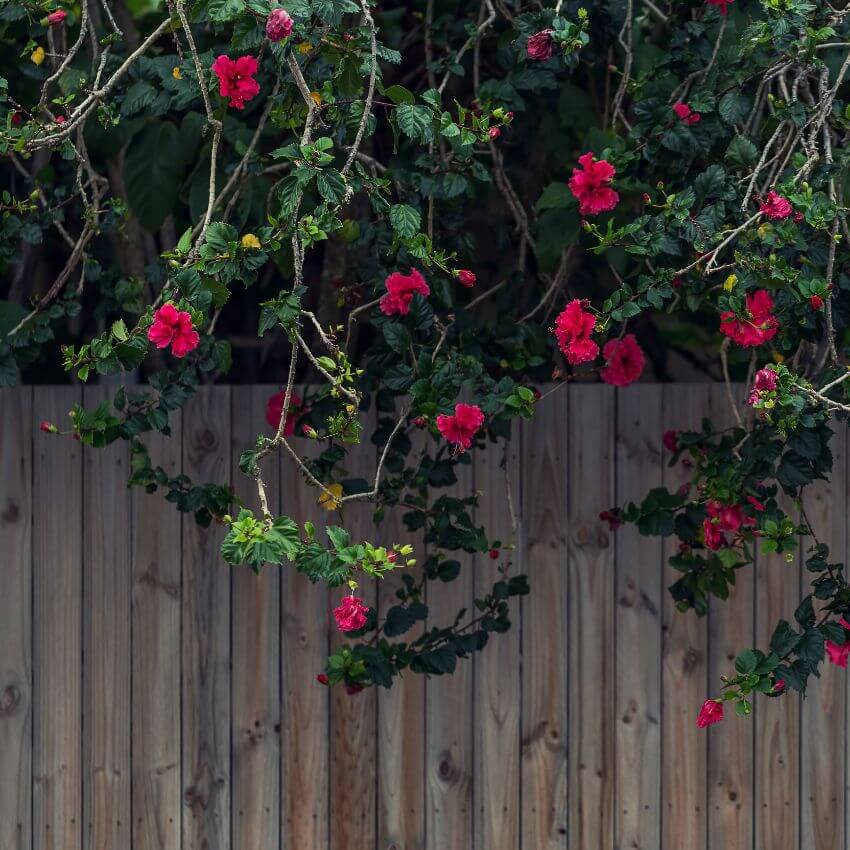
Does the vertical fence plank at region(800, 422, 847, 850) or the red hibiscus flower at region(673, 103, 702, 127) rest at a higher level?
the red hibiscus flower at region(673, 103, 702, 127)

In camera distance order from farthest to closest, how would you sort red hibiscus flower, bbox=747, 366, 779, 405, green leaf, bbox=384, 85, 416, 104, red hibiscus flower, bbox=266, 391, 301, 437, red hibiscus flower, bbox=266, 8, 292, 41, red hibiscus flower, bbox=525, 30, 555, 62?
1. red hibiscus flower, bbox=266, 391, 301, 437
2. red hibiscus flower, bbox=525, 30, 555, 62
3. green leaf, bbox=384, 85, 416, 104
4. red hibiscus flower, bbox=747, 366, 779, 405
5. red hibiscus flower, bbox=266, 8, 292, 41

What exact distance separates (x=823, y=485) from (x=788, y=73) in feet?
2.84

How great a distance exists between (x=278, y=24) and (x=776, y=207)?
32.1 inches

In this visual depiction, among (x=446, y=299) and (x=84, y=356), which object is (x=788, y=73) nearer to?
(x=446, y=299)

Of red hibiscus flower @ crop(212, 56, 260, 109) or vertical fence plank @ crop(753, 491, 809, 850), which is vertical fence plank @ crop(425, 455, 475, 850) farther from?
red hibiscus flower @ crop(212, 56, 260, 109)

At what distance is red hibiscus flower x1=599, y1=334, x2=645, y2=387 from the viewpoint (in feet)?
7.47

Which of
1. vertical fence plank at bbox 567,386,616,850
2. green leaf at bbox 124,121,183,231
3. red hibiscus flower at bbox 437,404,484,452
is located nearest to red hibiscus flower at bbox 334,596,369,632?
red hibiscus flower at bbox 437,404,484,452

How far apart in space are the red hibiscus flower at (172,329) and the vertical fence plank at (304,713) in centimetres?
79

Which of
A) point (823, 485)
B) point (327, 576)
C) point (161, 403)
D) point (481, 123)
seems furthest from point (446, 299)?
point (823, 485)

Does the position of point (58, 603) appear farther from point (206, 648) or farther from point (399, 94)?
point (399, 94)

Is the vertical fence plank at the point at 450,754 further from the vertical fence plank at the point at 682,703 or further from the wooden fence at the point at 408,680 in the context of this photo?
the vertical fence plank at the point at 682,703

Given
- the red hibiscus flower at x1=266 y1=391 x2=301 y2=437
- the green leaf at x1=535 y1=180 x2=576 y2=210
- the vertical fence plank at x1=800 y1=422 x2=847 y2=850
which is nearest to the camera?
the green leaf at x1=535 y1=180 x2=576 y2=210

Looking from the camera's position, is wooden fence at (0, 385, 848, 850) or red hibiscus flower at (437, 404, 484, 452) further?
wooden fence at (0, 385, 848, 850)

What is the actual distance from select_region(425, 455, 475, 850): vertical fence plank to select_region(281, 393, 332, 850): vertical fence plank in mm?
226
